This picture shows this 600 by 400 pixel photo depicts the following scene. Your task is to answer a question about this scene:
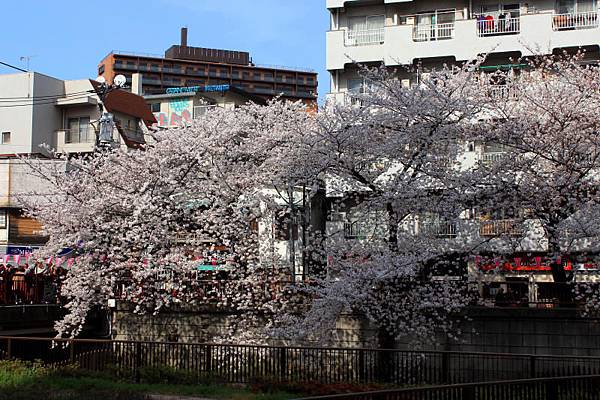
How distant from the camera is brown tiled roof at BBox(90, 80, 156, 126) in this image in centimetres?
4881

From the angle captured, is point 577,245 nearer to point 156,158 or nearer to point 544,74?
point 544,74

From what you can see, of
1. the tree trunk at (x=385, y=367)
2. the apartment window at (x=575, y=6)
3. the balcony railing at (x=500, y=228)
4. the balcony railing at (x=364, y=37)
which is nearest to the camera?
the tree trunk at (x=385, y=367)

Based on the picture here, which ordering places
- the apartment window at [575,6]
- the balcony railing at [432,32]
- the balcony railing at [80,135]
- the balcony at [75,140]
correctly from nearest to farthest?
the apartment window at [575,6] → the balcony railing at [432,32] → the balcony at [75,140] → the balcony railing at [80,135]

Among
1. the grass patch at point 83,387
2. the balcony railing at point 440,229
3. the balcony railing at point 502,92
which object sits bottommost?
the grass patch at point 83,387

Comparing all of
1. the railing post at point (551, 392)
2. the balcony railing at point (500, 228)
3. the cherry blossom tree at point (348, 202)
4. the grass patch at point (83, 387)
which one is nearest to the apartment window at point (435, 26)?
the cherry blossom tree at point (348, 202)

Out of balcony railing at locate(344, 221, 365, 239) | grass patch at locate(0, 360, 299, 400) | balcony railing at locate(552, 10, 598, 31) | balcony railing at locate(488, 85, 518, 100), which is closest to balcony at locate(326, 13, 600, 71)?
balcony railing at locate(552, 10, 598, 31)

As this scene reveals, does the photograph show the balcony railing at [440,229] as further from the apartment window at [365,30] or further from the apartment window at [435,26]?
the apartment window at [365,30]

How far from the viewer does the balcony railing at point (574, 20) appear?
1289 inches

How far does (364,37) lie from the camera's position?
36250 millimetres

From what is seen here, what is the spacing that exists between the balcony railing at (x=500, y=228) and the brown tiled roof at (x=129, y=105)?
32.1 metres

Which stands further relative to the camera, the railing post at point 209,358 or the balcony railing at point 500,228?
the balcony railing at point 500,228

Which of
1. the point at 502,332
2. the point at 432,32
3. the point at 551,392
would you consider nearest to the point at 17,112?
the point at 432,32

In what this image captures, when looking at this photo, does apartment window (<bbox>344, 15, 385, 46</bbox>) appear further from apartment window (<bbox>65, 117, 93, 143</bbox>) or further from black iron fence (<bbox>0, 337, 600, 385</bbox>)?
black iron fence (<bbox>0, 337, 600, 385</bbox>)

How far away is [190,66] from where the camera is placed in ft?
338
